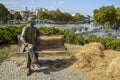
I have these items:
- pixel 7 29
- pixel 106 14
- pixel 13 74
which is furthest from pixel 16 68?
pixel 106 14

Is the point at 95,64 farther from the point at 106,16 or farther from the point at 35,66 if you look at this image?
the point at 106,16

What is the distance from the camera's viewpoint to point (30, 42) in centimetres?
800

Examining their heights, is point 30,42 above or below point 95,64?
above

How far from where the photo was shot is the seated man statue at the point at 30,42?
7.42 metres

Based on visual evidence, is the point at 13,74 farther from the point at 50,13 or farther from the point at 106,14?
the point at 50,13

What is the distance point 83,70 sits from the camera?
25.2 feet

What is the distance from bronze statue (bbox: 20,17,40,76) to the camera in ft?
24.4

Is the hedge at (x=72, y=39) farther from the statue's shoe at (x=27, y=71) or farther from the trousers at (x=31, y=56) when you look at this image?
the statue's shoe at (x=27, y=71)

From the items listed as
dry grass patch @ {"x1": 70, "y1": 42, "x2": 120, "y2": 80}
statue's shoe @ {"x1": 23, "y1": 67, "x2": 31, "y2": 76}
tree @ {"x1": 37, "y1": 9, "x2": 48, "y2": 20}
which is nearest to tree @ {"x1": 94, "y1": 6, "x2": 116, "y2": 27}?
tree @ {"x1": 37, "y1": 9, "x2": 48, "y2": 20}

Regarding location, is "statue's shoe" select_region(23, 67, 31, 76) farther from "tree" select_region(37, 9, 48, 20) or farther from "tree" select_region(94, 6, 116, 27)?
"tree" select_region(37, 9, 48, 20)

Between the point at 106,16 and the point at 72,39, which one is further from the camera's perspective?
the point at 106,16

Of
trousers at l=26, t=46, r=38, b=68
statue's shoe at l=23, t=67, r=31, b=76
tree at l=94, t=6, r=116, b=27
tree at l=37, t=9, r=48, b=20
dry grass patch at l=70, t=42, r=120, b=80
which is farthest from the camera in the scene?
tree at l=37, t=9, r=48, b=20

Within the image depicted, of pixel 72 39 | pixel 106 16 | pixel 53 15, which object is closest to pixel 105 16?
pixel 106 16

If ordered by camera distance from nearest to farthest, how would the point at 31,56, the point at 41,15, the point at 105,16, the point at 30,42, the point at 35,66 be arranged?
the point at 31,56 → the point at 35,66 → the point at 30,42 → the point at 105,16 → the point at 41,15
